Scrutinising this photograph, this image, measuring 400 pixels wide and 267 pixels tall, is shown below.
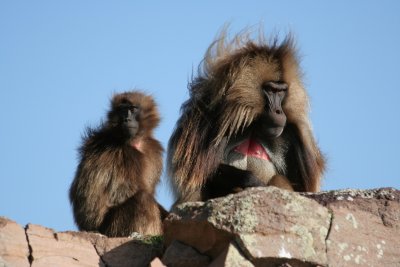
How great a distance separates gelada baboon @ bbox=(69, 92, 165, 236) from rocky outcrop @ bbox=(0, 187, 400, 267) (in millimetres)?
2985

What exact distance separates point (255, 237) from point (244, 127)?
3.02 meters

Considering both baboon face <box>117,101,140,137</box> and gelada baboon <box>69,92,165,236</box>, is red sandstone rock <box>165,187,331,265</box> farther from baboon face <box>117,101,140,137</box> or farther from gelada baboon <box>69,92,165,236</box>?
baboon face <box>117,101,140,137</box>

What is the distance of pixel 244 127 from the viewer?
27.8 feet

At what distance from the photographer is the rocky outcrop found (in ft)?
18.2

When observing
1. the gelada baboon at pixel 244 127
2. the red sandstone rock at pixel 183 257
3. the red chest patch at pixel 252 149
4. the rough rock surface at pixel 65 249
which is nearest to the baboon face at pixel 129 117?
the gelada baboon at pixel 244 127

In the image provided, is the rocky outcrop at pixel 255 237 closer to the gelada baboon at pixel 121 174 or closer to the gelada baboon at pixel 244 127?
the gelada baboon at pixel 244 127

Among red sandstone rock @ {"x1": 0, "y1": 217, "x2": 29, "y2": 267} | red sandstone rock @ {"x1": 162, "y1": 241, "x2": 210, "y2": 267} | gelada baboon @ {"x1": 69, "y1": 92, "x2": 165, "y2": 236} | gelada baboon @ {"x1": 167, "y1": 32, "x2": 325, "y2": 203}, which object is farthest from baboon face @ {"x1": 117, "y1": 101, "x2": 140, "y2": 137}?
red sandstone rock @ {"x1": 162, "y1": 241, "x2": 210, "y2": 267}

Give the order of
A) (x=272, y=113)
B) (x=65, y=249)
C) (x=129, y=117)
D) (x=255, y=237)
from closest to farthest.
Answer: (x=255, y=237) → (x=65, y=249) → (x=272, y=113) → (x=129, y=117)

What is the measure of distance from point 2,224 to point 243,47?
3569mm

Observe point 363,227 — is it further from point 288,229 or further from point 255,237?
point 255,237

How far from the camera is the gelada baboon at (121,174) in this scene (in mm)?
9211

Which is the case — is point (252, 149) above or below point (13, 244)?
below

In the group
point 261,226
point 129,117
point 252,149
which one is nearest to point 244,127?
point 252,149

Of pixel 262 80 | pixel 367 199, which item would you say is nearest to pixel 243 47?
pixel 262 80
